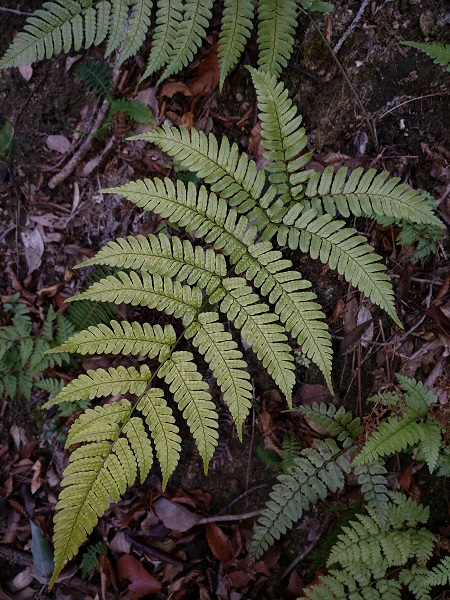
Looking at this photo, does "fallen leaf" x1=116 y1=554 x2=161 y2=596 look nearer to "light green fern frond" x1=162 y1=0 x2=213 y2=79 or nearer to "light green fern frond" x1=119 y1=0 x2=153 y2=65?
"light green fern frond" x1=162 y1=0 x2=213 y2=79

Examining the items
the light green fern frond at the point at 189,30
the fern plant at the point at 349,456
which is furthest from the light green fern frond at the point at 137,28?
the fern plant at the point at 349,456

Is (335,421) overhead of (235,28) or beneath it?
beneath

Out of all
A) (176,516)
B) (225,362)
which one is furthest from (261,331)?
(176,516)

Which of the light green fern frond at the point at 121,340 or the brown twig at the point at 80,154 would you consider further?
the brown twig at the point at 80,154

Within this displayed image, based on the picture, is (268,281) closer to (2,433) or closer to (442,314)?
(442,314)

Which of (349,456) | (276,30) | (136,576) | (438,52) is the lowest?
(136,576)

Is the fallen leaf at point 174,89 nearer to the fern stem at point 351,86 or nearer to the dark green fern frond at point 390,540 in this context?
the fern stem at point 351,86

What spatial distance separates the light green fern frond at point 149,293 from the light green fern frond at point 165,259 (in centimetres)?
6

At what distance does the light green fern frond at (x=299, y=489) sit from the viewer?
115 inches

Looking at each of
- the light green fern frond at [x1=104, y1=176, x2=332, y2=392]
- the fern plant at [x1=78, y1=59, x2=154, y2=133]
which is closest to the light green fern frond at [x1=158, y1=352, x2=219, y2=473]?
the light green fern frond at [x1=104, y1=176, x2=332, y2=392]

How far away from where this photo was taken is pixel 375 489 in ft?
9.32

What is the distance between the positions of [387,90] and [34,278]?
332 centimetres

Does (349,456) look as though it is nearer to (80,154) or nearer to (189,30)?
(189,30)

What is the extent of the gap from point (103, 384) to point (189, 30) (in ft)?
7.55
